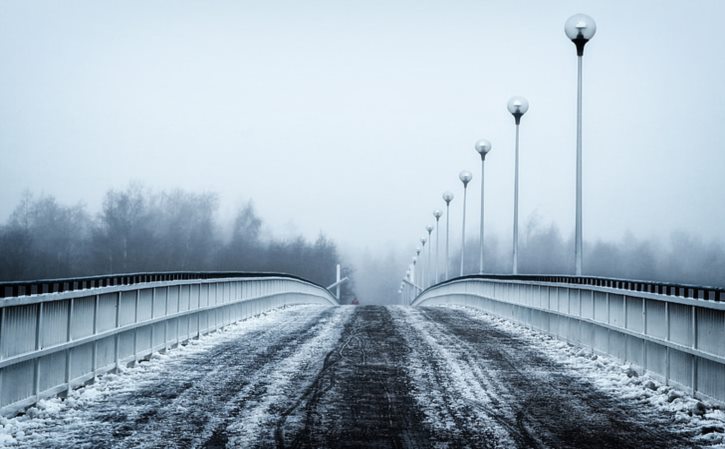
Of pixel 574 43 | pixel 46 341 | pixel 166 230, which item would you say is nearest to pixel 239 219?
pixel 166 230

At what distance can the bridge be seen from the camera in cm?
944

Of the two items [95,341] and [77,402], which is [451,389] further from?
[95,341]

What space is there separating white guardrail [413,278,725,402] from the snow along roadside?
0.16m

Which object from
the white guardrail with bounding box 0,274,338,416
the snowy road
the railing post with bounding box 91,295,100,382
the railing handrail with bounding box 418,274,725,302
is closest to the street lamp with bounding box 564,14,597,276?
the railing handrail with bounding box 418,274,725,302

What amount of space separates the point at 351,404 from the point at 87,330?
159 inches

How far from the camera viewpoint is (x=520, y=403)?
11.4 metres

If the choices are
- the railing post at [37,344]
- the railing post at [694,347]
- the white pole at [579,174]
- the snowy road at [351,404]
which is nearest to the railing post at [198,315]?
the snowy road at [351,404]

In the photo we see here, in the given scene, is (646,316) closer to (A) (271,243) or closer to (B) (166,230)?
(B) (166,230)

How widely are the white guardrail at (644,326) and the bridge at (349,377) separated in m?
0.04

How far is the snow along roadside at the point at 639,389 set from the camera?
991 cm

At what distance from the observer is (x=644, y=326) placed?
13719mm

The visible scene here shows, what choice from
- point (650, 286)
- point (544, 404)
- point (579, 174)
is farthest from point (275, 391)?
point (579, 174)

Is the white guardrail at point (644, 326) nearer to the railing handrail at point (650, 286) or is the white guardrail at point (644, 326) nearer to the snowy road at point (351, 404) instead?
the railing handrail at point (650, 286)

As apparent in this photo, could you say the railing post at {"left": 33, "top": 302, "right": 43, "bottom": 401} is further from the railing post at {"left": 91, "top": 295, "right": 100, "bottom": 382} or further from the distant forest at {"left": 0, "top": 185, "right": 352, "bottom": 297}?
the distant forest at {"left": 0, "top": 185, "right": 352, "bottom": 297}
